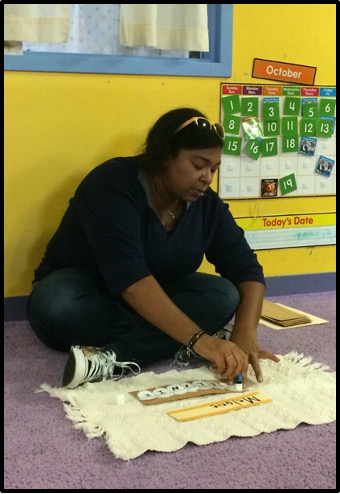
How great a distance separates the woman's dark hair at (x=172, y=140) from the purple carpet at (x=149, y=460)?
55 centimetres

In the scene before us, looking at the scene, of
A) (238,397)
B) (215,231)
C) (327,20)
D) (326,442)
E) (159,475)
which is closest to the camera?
(159,475)

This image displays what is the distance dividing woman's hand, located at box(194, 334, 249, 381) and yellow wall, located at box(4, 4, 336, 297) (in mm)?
730

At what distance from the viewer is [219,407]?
4.08ft

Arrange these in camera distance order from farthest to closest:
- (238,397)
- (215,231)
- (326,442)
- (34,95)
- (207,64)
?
1. (207,64)
2. (34,95)
3. (215,231)
4. (238,397)
5. (326,442)

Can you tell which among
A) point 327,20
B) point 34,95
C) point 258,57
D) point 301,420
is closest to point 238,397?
point 301,420

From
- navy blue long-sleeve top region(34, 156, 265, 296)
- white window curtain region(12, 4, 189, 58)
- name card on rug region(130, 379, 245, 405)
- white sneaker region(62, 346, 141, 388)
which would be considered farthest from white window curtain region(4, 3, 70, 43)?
name card on rug region(130, 379, 245, 405)

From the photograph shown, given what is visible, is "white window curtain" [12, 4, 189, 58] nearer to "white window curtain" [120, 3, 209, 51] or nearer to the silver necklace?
"white window curtain" [120, 3, 209, 51]

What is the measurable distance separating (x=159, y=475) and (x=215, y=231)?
0.70 m

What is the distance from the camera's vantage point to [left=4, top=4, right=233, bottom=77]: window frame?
1723 mm

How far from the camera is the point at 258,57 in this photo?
2.00m

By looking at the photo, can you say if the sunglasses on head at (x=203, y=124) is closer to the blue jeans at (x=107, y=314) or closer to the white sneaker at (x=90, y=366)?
the blue jeans at (x=107, y=314)

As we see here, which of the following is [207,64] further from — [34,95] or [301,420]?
[301,420]

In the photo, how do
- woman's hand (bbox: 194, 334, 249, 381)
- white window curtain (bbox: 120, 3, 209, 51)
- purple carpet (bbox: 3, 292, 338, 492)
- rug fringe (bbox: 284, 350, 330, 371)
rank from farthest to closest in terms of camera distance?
white window curtain (bbox: 120, 3, 209, 51)
rug fringe (bbox: 284, 350, 330, 371)
woman's hand (bbox: 194, 334, 249, 381)
purple carpet (bbox: 3, 292, 338, 492)

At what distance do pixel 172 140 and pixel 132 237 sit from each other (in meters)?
0.23
